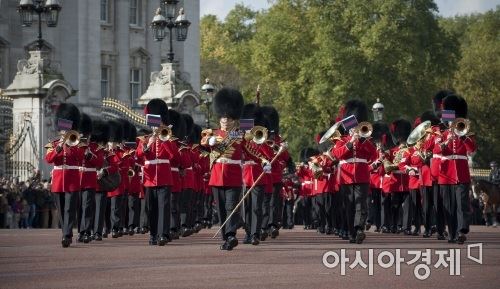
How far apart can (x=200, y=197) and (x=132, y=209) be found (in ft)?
7.13

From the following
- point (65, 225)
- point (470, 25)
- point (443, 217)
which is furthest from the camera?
point (470, 25)

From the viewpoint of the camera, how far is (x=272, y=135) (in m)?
22.7

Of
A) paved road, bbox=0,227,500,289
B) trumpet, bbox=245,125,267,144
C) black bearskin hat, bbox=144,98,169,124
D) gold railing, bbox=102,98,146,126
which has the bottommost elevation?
paved road, bbox=0,227,500,289

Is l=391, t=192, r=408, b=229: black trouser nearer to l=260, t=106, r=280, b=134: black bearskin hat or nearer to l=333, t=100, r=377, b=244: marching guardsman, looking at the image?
l=260, t=106, r=280, b=134: black bearskin hat

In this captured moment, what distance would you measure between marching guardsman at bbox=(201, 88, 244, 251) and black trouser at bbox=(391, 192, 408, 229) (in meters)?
7.24

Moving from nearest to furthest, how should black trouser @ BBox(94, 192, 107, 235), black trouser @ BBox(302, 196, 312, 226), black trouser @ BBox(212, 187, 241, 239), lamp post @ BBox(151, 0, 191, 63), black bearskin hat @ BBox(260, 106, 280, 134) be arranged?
black trouser @ BBox(212, 187, 241, 239), black trouser @ BBox(94, 192, 107, 235), black bearskin hat @ BBox(260, 106, 280, 134), black trouser @ BBox(302, 196, 312, 226), lamp post @ BBox(151, 0, 191, 63)

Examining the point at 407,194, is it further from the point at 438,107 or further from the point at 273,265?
the point at 273,265

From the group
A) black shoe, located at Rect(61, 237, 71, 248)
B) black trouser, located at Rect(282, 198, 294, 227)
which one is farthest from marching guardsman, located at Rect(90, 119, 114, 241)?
black trouser, located at Rect(282, 198, 294, 227)

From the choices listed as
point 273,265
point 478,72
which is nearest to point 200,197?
point 273,265

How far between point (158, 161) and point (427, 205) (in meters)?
5.09

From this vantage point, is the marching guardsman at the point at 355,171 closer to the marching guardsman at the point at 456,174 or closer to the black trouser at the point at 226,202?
the marching guardsman at the point at 456,174

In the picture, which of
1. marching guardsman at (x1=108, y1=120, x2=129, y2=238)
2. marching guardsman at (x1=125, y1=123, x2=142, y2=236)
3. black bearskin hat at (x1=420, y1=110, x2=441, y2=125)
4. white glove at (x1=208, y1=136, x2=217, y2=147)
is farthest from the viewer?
marching guardsman at (x1=125, y1=123, x2=142, y2=236)

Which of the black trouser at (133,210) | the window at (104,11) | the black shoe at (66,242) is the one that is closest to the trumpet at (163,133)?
the black shoe at (66,242)

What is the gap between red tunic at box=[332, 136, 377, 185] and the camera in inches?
782
